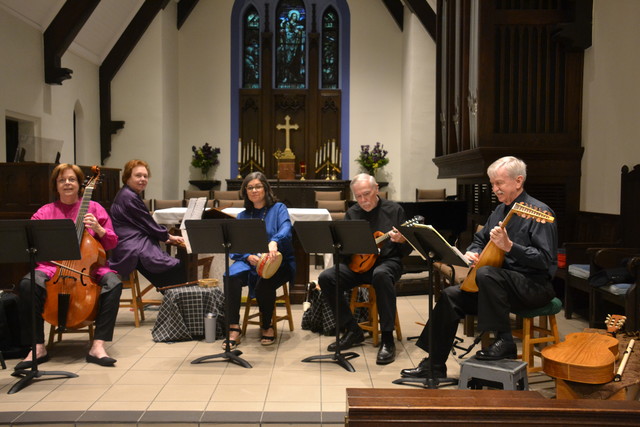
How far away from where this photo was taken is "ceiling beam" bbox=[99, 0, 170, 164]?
43.4ft

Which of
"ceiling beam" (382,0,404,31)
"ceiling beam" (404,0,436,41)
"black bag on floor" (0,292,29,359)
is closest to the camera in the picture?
"black bag on floor" (0,292,29,359)

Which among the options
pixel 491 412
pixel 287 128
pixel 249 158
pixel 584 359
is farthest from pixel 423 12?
pixel 491 412

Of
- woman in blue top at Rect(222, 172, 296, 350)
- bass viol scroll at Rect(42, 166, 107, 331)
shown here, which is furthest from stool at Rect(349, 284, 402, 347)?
bass viol scroll at Rect(42, 166, 107, 331)

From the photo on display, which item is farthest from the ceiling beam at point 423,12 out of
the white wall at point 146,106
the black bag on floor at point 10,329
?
the black bag on floor at point 10,329

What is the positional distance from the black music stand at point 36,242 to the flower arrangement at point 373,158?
1079 centimetres

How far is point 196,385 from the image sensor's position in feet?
13.3

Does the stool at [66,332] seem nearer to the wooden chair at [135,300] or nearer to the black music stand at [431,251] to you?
the wooden chair at [135,300]

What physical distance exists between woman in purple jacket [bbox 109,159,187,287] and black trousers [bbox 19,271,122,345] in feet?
2.54

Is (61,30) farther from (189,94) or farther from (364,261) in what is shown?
(364,261)

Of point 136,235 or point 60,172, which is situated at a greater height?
point 60,172

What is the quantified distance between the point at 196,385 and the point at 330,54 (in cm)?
1237

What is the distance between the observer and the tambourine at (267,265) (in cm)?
482

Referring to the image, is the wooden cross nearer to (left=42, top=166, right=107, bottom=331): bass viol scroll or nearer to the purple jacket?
the purple jacket

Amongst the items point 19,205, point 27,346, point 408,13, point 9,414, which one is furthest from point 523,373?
point 408,13
